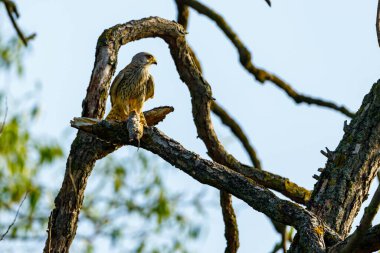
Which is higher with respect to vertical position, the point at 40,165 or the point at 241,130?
the point at 241,130

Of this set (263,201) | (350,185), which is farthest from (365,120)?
(263,201)

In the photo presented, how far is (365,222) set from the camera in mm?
4113

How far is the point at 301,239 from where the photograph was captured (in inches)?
197

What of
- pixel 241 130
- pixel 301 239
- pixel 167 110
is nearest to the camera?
pixel 301 239

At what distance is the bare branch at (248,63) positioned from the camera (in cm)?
805

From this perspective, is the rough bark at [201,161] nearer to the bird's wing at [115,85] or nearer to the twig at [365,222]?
the twig at [365,222]

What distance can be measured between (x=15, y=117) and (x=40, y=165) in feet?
2.08

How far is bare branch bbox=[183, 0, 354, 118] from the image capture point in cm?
805

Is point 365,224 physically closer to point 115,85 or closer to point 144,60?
point 115,85

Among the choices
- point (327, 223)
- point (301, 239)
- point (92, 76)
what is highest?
point (92, 76)

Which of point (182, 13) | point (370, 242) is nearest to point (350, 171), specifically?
point (370, 242)

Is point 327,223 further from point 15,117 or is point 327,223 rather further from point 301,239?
point 15,117

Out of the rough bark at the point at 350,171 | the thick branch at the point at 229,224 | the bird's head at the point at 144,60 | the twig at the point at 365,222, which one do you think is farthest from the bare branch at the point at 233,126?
the twig at the point at 365,222

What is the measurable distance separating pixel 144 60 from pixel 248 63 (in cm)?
110
